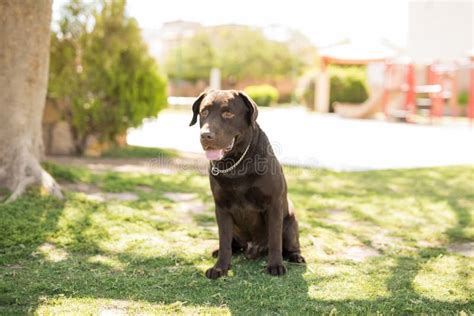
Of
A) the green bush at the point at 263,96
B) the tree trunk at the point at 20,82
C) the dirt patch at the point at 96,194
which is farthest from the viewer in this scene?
the green bush at the point at 263,96

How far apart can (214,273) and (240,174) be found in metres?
0.71

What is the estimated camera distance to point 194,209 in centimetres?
591

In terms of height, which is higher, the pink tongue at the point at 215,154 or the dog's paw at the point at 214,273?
the pink tongue at the point at 215,154

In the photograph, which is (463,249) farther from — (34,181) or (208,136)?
(34,181)

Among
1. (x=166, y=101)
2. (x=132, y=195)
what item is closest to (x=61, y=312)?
(x=132, y=195)

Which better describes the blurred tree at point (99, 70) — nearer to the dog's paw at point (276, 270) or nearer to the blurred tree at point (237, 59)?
the dog's paw at point (276, 270)

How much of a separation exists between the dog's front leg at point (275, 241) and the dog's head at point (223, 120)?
1.83 ft

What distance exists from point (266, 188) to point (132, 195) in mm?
3074

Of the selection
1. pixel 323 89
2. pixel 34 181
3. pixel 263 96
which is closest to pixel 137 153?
pixel 34 181

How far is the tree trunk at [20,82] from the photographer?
543 cm

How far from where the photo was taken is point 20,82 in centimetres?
559

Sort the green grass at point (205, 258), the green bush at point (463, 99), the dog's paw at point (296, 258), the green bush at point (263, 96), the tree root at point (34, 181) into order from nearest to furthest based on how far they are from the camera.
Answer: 1. the green grass at point (205, 258)
2. the dog's paw at point (296, 258)
3. the tree root at point (34, 181)
4. the green bush at point (463, 99)
5. the green bush at point (263, 96)

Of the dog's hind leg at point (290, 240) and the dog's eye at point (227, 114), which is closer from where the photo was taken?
the dog's eye at point (227, 114)

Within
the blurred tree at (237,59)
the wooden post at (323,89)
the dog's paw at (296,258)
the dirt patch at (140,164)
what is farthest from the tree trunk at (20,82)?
the blurred tree at (237,59)
